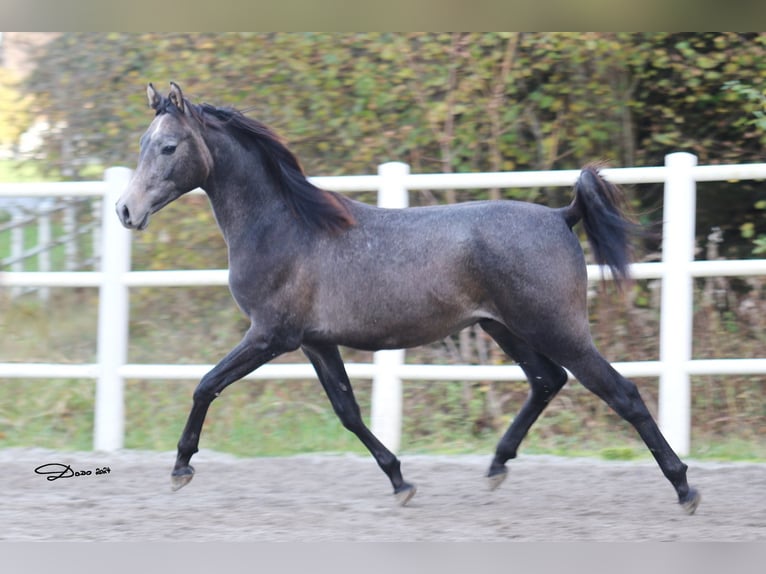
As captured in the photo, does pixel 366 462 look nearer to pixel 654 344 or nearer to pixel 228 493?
pixel 228 493

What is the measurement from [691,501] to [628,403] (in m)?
0.49

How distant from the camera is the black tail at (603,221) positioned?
167 inches

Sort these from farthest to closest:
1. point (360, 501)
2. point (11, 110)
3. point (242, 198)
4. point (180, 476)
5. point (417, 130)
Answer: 1. point (11, 110)
2. point (417, 130)
3. point (360, 501)
4. point (242, 198)
5. point (180, 476)

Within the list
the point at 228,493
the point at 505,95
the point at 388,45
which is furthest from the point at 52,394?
the point at 505,95

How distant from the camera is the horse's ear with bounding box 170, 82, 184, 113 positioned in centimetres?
419

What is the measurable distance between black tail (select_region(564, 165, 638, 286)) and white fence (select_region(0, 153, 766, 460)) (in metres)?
1.13

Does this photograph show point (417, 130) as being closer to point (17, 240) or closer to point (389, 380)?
point (389, 380)

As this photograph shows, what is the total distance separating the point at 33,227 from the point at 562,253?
6.67 meters

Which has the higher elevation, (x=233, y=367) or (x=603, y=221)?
(x=603, y=221)

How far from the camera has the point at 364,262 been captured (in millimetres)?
4254

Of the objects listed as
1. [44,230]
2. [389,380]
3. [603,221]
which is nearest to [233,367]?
[389,380]

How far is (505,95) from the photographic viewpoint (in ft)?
26.0

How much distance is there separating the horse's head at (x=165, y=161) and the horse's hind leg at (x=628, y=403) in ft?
6.07

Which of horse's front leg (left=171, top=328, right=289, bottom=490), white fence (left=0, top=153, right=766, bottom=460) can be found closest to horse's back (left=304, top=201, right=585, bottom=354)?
horse's front leg (left=171, top=328, right=289, bottom=490)
